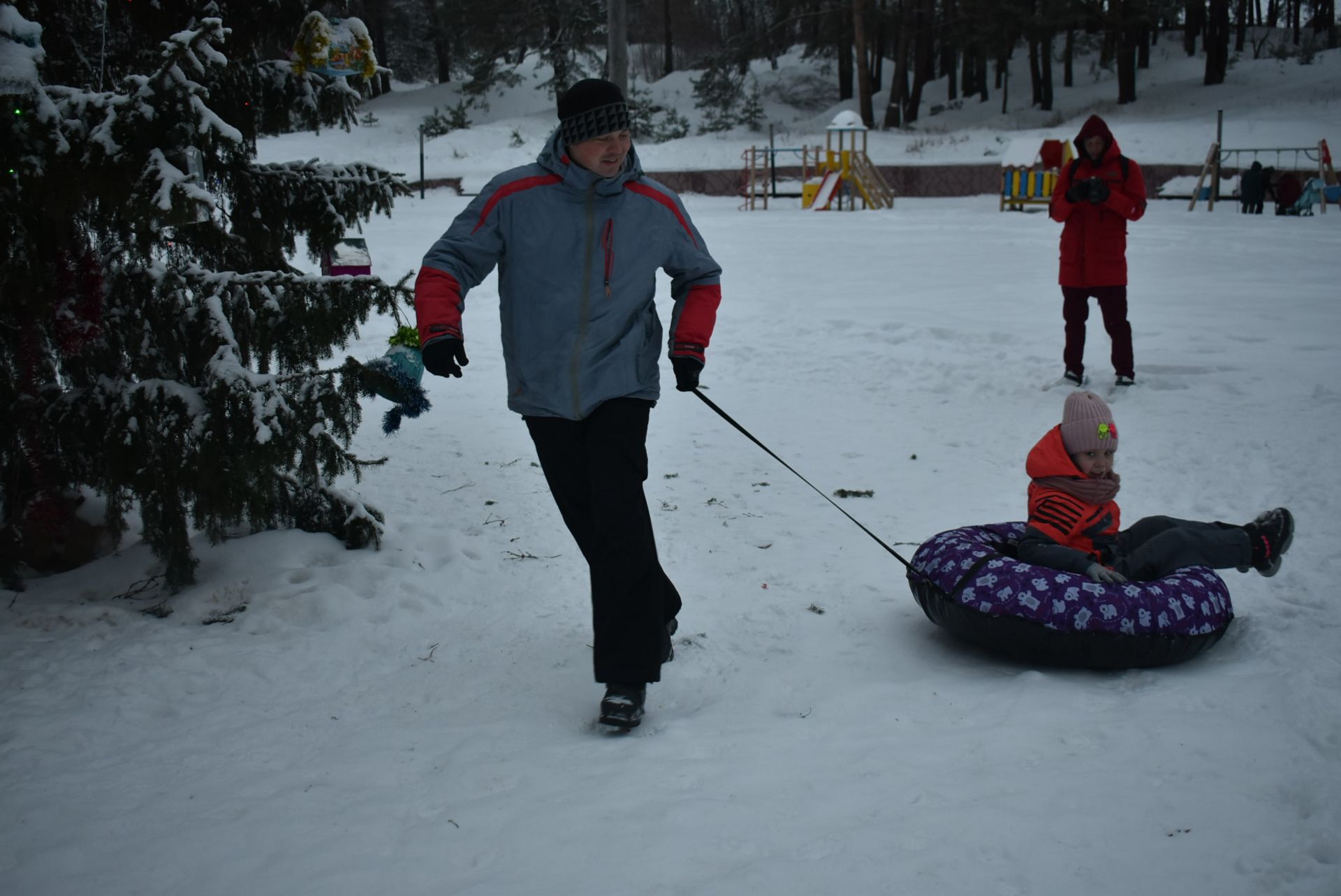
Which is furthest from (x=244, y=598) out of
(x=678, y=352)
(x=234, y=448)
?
(x=678, y=352)

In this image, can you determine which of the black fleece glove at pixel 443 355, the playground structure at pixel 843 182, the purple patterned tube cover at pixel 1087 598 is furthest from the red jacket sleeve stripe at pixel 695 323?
the playground structure at pixel 843 182

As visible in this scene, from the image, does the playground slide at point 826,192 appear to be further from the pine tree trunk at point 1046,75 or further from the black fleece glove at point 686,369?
the black fleece glove at point 686,369

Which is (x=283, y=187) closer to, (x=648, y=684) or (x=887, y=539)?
(x=648, y=684)

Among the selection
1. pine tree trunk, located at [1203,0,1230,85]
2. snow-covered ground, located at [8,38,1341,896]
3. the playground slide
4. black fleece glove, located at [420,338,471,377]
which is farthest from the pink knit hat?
pine tree trunk, located at [1203,0,1230,85]

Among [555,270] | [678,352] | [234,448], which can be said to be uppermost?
[555,270]

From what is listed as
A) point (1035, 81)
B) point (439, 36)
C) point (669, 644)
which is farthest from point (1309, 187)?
point (439, 36)

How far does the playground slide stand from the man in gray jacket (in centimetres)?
2295

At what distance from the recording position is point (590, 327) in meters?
3.24

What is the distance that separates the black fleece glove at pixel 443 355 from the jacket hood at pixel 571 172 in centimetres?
57

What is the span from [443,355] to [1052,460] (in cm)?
217

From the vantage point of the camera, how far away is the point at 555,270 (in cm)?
324

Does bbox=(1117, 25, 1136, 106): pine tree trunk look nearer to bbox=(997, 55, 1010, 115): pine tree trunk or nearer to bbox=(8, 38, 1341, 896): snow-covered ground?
bbox=(997, 55, 1010, 115): pine tree trunk

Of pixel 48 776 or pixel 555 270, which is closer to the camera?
pixel 48 776

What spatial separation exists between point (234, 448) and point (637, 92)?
4116cm
